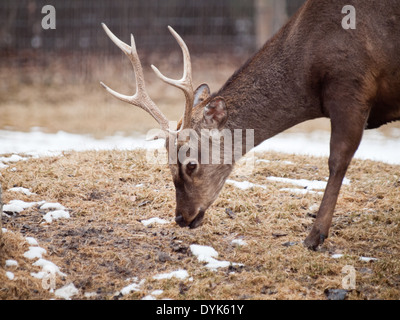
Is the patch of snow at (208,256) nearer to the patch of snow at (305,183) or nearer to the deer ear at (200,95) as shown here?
the deer ear at (200,95)

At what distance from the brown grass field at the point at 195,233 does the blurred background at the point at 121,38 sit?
679 cm

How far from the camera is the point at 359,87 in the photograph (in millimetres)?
4285

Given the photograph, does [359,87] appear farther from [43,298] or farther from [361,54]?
[43,298]

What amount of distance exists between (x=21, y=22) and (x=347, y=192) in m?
10.4

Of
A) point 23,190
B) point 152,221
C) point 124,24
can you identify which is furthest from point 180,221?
point 124,24

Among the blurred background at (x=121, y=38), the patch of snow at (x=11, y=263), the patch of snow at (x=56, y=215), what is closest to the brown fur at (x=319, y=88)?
the patch of snow at (x=56, y=215)

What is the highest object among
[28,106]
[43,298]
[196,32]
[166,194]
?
[196,32]

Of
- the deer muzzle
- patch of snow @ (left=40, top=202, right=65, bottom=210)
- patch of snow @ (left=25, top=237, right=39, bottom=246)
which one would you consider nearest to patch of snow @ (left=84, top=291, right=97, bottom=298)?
patch of snow @ (left=25, top=237, right=39, bottom=246)

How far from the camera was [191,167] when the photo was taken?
4.64 m

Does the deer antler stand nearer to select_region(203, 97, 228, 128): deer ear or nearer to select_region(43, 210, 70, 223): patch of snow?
select_region(203, 97, 228, 128): deer ear

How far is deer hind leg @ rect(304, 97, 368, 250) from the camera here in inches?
170

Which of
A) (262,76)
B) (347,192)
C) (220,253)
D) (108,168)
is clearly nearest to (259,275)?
(220,253)

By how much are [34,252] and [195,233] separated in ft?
4.48

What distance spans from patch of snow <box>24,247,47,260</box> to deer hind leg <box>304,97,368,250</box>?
6.85 ft
